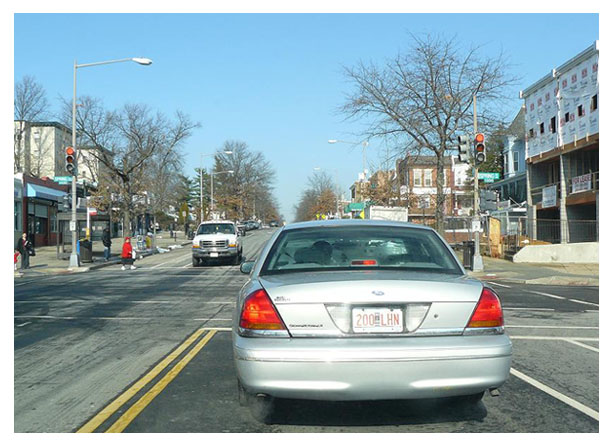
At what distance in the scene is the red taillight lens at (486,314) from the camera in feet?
15.0

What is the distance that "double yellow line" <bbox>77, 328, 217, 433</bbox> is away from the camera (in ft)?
16.5

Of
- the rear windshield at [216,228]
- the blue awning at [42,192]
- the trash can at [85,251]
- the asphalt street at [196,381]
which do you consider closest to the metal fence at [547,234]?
the rear windshield at [216,228]

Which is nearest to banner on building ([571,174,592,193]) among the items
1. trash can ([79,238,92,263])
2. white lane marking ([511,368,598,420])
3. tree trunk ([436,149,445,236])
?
tree trunk ([436,149,445,236])

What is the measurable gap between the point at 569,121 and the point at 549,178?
242 inches

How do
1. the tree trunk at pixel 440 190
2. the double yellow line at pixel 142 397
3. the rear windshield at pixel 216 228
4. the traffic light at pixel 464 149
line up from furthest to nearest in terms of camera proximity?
the tree trunk at pixel 440 190 < the rear windshield at pixel 216 228 < the traffic light at pixel 464 149 < the double yellow line at pixel 142 397

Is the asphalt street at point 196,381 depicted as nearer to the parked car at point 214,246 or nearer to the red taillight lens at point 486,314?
the red taillight lens at point 486,314

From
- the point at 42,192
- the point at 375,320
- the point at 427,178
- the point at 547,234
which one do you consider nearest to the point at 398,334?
the point at 375,320

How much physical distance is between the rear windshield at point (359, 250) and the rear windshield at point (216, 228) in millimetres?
23376

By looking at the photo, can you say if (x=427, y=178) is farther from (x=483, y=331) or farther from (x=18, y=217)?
(x=483, y=331)

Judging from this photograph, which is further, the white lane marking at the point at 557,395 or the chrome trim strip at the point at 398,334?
the white lane marking at the point at 557,395

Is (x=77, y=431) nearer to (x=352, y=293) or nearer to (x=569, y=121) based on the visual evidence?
(x=352, y=293)

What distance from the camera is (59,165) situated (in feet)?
203

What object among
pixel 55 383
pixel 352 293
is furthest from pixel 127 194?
pixel 352 293

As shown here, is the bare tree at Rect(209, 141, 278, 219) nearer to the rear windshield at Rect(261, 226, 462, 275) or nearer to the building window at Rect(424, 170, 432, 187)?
the building window at Rect(424, 170, 432, 187)
